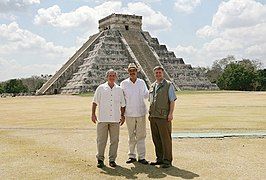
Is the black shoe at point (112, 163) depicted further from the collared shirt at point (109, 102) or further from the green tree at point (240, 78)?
the green tree at point (240, 78)

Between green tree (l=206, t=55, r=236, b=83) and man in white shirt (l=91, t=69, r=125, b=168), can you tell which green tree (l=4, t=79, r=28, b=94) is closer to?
green tree (l=206, t=55, r=236, b=83)

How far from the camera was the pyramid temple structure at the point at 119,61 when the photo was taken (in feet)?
155

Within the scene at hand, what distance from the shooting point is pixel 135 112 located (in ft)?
25.5

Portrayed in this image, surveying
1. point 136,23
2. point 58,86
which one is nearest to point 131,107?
point 58,86

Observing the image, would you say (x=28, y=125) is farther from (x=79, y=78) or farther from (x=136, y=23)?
(x=136, y=23)

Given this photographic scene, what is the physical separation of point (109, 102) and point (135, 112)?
1.91 feet

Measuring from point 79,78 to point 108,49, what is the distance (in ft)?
21.7

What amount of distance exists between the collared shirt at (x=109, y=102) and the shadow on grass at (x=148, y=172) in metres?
1.04

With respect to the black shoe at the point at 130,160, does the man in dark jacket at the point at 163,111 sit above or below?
above

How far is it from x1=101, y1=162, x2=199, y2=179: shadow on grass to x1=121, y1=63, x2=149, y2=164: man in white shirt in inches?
19.8

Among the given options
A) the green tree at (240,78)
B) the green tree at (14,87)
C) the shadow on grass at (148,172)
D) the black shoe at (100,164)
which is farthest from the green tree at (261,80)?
the black shoe at (100,164)

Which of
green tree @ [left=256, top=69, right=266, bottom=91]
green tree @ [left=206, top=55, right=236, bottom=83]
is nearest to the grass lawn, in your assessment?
green tree @ [left=256, top=69, right=266, bottom=91]

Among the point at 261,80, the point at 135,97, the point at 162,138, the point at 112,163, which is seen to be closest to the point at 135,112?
the point at 135,97

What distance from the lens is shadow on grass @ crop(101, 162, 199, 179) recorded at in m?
6.65
